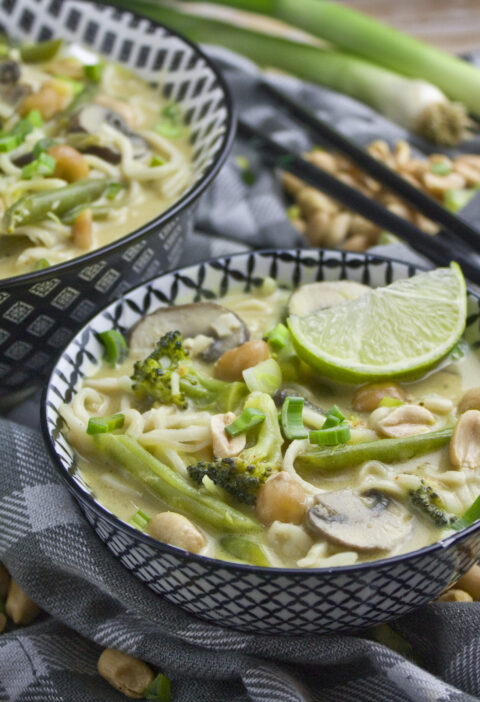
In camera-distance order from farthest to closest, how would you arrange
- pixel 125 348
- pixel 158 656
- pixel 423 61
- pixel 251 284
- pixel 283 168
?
pixel 423 61
pixel 283 168
pixel 251 284
pixel 125 348
pixel 158 656

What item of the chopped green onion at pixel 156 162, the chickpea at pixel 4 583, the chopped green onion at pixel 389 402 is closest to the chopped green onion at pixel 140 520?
the chickpea at pixel 4 583

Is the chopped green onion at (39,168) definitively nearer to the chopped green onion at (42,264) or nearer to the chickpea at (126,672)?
the chopped green onion at (42,264)

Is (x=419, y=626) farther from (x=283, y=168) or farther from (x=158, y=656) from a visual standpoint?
(x=283, y=168)

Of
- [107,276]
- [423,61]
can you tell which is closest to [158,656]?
[107,276]

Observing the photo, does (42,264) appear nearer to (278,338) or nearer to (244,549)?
(278,338)

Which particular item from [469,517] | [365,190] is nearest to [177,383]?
[469,517]

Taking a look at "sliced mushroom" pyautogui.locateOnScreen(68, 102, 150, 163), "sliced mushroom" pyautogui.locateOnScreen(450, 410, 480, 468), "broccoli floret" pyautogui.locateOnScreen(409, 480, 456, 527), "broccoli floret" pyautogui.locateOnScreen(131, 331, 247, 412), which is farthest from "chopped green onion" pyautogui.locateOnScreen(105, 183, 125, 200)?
"broccoli floret" pyautogui.locateOnScreen(409, 480, 456, 527)
